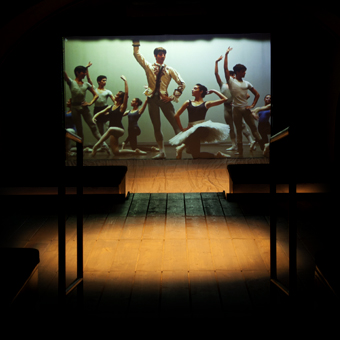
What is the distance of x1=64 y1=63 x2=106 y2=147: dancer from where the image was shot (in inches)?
343

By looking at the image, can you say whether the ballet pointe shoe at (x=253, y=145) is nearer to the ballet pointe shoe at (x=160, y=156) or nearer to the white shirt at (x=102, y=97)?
the ballet pointe shoe at (x=160, y=156)

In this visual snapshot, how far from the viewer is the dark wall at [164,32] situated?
654 cm

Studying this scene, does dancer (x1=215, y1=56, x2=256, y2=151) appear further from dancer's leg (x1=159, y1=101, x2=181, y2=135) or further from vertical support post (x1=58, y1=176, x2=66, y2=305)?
vertical support post (x1=58, y1=176, x2=66, y2=305)

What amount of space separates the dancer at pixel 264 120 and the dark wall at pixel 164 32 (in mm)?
1873

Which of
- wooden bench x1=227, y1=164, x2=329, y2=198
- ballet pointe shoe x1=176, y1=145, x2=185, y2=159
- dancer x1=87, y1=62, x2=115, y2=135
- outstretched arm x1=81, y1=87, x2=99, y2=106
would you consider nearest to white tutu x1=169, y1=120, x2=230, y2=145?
ballet pointe shoe x1=176, y1=145, x2=185, y2=159

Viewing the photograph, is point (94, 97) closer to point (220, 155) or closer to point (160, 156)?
point (160, 156)

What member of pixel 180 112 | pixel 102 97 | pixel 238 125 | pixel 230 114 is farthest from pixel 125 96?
pixel 238 125

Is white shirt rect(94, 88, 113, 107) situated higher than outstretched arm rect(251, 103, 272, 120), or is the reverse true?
white shirt rect(94, 88, 113, 107)

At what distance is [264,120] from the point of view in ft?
28.8

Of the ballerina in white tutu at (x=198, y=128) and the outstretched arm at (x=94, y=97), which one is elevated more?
the outstretched arm at (x=94, y=97)

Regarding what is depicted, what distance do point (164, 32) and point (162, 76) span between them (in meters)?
1.83

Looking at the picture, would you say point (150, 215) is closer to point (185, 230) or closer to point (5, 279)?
point (185, 230)

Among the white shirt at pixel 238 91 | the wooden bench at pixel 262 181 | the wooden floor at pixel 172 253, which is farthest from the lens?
the white shirt at pixel 238 91

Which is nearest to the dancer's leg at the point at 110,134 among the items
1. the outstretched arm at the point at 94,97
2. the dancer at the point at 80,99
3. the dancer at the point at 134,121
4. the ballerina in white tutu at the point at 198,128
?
the dancer at the point at 80,99
